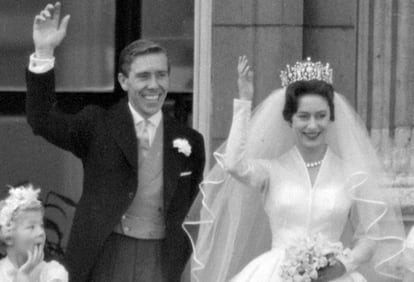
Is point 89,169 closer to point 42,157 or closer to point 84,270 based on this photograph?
point 84,270

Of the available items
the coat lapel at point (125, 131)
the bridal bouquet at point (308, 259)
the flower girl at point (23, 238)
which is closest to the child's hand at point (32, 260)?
the flower girl at point (23, 238)

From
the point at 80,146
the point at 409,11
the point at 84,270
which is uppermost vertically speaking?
the point at 409,11

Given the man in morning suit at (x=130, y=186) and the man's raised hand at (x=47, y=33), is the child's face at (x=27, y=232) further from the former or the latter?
the man's raised hand at (x=47, y=33)

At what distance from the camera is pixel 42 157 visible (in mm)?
10680

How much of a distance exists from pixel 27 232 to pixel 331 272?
137cm

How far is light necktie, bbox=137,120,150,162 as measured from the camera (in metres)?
8.94

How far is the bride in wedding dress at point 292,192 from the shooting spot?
28.8ft

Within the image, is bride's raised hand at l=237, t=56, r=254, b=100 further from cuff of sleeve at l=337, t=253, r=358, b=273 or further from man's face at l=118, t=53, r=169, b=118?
cuff of sleeve at l=337, t=253, r=358, b=273

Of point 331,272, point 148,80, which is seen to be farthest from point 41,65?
point 331,272

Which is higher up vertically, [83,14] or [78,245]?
[83,14]

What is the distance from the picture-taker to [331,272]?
8.62 metres

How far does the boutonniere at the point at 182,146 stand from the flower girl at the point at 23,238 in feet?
2.22

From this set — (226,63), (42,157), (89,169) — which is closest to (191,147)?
(89,169)

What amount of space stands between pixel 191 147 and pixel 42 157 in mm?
1820
